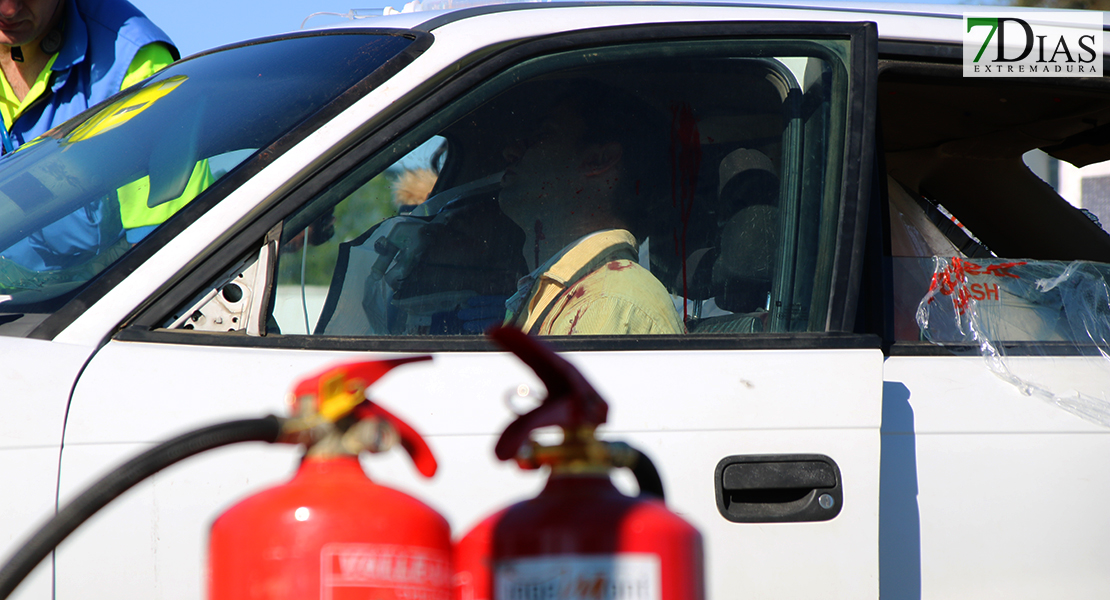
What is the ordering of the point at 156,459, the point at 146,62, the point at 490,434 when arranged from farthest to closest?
the point at 146,62 → the point at 490,434 → the point at 156,459

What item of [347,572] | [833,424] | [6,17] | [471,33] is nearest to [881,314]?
[833,424]

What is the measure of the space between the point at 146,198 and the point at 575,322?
0.81 m

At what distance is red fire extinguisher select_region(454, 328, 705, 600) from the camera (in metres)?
0.79

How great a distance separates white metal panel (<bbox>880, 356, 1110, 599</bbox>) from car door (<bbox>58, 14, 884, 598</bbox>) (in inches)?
4.5

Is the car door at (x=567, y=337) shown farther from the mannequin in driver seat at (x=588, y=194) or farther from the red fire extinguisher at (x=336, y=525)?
the red fire extinguisher at (x=336, y=525)

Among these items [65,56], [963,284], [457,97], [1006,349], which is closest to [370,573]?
[457,97]

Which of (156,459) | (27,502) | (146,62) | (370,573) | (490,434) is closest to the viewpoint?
(370,573)

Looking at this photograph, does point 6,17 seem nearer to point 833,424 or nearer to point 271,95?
point 271,95

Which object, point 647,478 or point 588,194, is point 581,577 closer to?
point 647,478

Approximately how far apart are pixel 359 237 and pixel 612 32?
62 centimetres

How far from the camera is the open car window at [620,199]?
158cm

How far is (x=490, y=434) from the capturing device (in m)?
1.37

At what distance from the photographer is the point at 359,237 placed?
1557mm

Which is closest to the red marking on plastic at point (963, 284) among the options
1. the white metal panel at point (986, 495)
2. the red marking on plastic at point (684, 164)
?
the white metal panel at point (986, 495)
